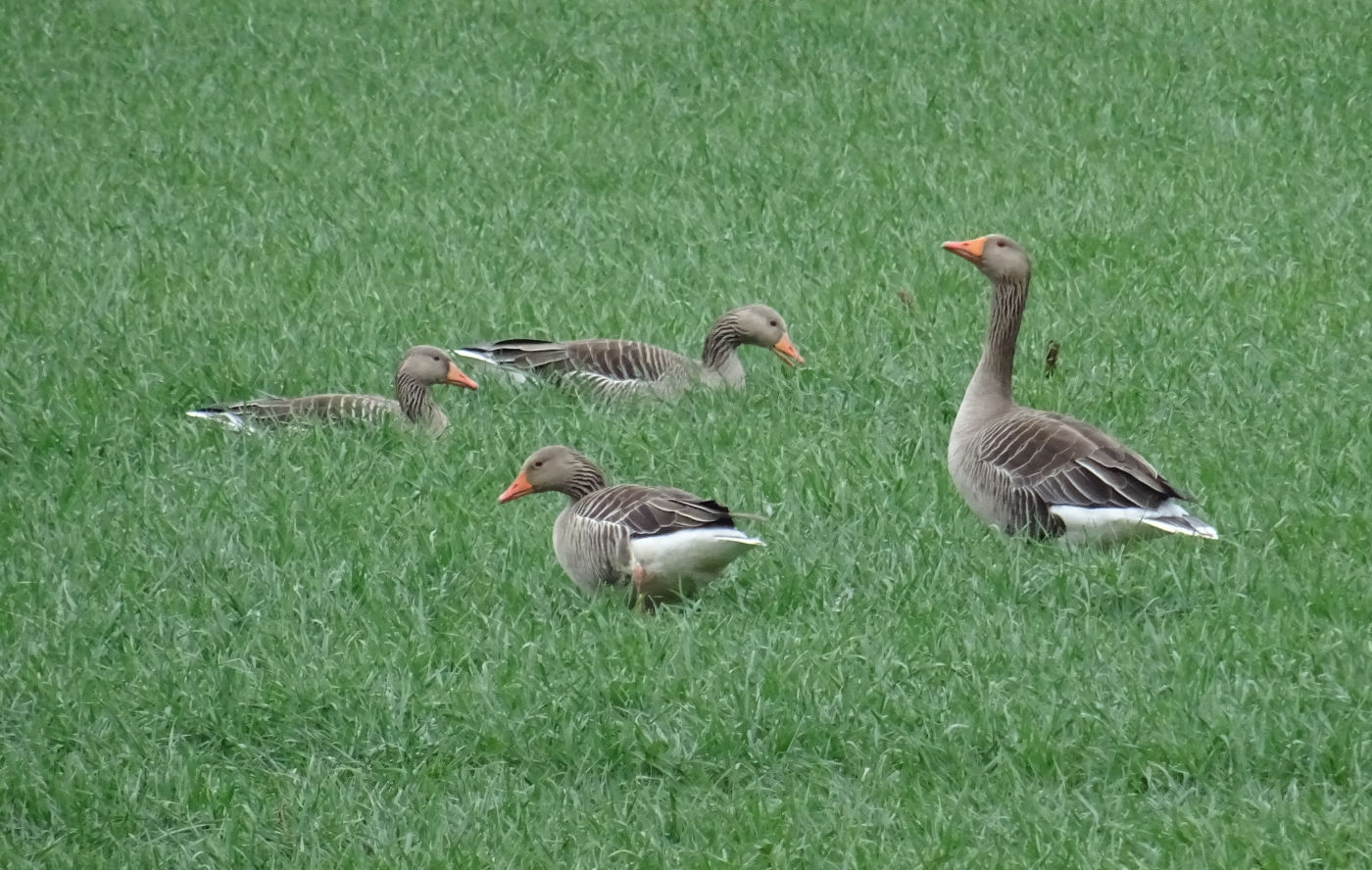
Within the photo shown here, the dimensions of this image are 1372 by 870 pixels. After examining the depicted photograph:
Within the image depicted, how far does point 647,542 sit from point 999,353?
6.10 feet

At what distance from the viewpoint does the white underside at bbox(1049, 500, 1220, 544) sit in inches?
241

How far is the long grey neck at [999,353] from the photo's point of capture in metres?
7.09

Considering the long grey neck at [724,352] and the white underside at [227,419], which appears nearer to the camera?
the white underside at [227,419]

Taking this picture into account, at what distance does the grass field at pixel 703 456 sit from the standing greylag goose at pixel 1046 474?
147 millimetres

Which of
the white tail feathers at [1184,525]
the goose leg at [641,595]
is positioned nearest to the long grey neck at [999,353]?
the white tail feathers at [1184,525]

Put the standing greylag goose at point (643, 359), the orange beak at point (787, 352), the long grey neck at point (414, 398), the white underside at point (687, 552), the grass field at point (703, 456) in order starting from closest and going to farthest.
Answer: the grass field at point (703, 456) → the white underside at point (687, 552) → the long grey neck at point (414, 398) → the standing greylag goose at point (643, 359) → the orange beak at point (787, 352)

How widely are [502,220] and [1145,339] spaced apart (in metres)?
4.91

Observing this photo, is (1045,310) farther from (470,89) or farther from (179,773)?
(470,89)

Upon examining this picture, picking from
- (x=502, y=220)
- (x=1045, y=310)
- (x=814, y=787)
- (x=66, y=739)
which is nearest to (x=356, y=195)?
(x=502, y=220)

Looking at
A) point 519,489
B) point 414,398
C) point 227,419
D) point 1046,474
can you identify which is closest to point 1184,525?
point 1046,474

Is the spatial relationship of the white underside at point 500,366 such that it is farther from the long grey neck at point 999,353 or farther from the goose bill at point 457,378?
the long grey neck at point 999,353

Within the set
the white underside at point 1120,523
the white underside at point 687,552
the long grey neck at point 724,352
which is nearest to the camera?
the white underside at point 687,552

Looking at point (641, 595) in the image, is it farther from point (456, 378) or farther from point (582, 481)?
point (456, 378)

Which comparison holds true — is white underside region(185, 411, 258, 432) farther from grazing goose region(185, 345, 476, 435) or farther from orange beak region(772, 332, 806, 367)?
orange beak region(772, 332, 806, 367)
